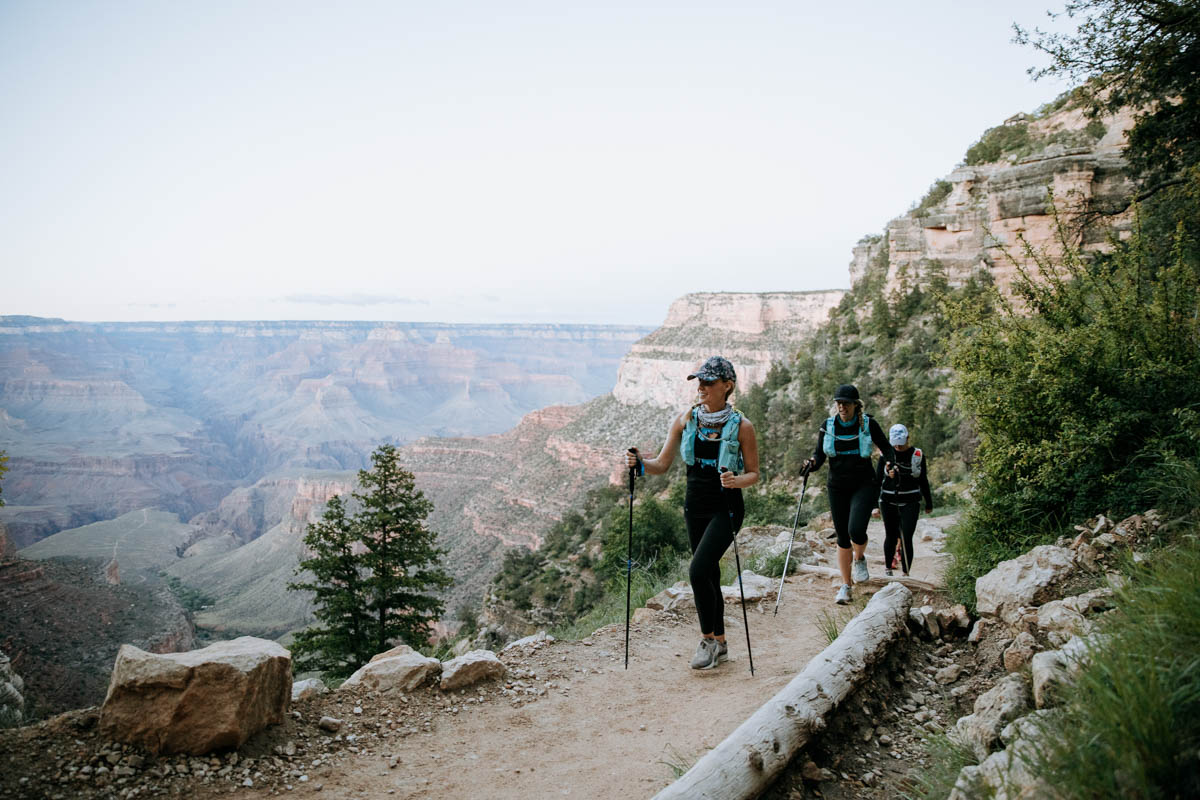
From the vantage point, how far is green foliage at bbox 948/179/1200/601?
4.99 metres

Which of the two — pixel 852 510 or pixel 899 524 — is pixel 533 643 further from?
pixel 899 524

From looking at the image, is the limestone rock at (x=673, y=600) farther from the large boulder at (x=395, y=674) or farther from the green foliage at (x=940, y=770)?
the green foliage at (x=940, y=770)

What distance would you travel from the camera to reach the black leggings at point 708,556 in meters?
4.69

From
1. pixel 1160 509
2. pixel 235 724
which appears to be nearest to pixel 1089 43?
pixel 1160 509

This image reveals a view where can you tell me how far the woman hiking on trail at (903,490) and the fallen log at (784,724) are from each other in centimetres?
289

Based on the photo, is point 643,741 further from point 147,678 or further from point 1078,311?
point 1078,311

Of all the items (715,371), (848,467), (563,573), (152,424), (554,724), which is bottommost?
(152,424)

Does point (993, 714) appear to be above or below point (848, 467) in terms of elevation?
below

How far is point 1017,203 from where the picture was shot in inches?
830

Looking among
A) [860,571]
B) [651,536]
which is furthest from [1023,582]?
[651,536]

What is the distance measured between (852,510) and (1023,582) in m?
1.83

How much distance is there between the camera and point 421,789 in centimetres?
352

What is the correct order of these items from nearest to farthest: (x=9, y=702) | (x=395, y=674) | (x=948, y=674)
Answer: (x=948, y=674) < (x=395, y=674) < (x=9, y=702)

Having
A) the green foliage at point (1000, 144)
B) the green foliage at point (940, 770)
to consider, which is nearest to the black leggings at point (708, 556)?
the green foliage at point (940, 770)
